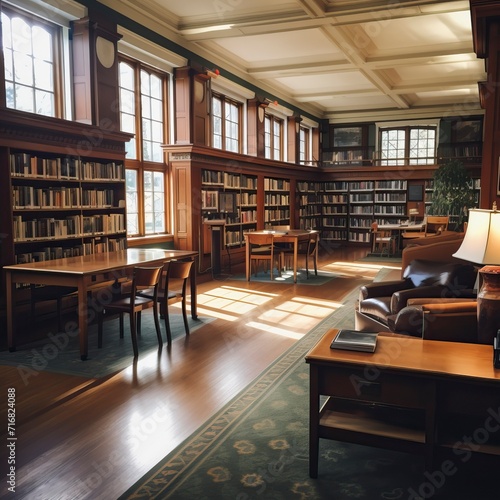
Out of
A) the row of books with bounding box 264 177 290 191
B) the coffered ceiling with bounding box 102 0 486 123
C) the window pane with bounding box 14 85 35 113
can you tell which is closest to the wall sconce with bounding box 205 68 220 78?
the coffered ceiling with bounding box 102 0 486 123

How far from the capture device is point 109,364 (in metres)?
4.37

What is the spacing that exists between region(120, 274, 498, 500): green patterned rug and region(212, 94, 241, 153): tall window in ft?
27.2

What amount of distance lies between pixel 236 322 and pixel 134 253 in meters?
1.41

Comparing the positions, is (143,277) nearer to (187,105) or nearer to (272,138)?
(187,105)

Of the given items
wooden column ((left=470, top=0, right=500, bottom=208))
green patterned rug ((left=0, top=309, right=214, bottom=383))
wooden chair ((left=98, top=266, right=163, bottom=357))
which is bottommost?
green patterned rug ((left=0, top=309, right=214, bottom=383))

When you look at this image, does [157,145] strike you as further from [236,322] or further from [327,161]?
[327,161]

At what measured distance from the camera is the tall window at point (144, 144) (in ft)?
26.9

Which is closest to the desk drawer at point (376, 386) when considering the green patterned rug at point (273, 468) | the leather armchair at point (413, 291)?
the green patterned rug at point (273, 468)

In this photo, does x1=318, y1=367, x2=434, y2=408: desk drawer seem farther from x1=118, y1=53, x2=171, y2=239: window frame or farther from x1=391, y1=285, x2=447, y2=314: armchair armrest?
x1=118, y1=53, x2=171, y2=239: window frame

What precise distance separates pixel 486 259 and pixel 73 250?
4984 millimetres

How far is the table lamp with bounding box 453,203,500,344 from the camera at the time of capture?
8.74 ft

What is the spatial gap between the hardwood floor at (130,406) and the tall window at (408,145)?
1088 cm

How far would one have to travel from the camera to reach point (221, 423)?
3.21 m

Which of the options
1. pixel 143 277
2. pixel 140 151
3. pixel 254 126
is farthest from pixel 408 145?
pixel 143 277
